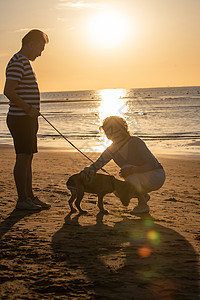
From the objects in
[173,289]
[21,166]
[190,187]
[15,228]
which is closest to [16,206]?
[21,166]

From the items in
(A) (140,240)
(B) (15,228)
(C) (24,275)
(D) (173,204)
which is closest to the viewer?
(C) (24,275)

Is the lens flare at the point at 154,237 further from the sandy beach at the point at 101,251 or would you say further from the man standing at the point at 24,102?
the man standing at the point at 24,102

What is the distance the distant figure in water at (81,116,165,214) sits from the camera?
15.6ft

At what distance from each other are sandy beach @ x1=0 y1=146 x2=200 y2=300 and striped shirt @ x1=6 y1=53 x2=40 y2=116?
135cm

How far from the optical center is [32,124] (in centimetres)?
478

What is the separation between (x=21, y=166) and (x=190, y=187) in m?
3.30

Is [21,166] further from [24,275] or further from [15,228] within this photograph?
[24,275]

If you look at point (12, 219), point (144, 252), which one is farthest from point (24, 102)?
point (144, 252)

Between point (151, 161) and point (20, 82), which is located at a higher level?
point (20, 82)

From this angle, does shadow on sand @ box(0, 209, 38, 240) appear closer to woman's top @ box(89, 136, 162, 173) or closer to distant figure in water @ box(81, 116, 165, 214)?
distant figure in water @ box(81, 116, 165, 214)

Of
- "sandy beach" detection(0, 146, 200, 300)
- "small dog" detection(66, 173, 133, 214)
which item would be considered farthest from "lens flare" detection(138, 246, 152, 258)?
"small dog" detection(66, 173, 133, 214)

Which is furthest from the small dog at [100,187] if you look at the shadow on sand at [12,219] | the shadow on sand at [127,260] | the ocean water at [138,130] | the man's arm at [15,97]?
the ocean water at [138,130]

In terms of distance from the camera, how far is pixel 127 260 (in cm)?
317

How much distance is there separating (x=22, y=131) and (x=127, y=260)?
7.44ft
